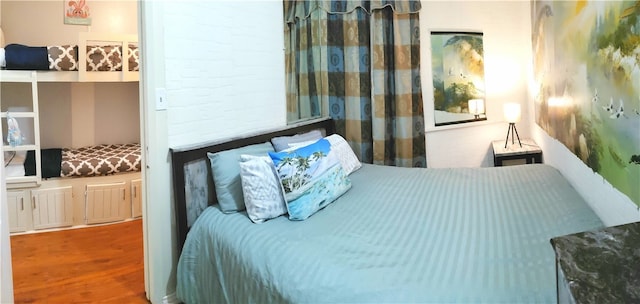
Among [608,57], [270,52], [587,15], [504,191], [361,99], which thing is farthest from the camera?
[361,99]

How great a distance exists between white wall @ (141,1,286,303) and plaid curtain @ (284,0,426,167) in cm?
58

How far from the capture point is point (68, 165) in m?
3.59

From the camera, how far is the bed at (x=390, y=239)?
1.29 meters

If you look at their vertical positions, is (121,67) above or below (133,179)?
above

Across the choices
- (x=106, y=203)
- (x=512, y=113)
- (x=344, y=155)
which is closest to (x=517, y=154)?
(x=512, y=113)

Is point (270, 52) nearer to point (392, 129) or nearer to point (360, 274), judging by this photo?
point (392, 129)

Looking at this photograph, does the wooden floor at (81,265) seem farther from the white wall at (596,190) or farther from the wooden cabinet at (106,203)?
the white wall at (596,190)

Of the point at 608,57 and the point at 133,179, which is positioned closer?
the point at 608,57

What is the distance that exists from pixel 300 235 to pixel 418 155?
2.03m

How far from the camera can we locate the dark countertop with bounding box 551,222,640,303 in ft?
2.10

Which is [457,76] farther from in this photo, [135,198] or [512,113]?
[135,198]

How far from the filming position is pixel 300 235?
1742mm

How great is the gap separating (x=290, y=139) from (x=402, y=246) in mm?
1277

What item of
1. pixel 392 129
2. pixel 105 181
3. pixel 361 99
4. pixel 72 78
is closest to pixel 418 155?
pixel 392 129
